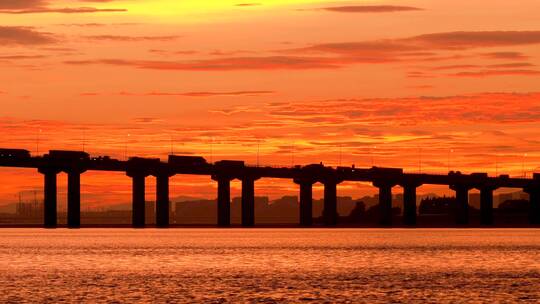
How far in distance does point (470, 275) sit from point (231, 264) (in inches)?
1242

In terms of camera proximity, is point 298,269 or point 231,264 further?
point 231,264

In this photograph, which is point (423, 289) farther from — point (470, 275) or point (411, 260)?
point (411, 260)

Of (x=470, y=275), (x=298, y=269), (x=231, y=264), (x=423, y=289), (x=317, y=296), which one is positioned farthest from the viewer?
(x=231, y=264)

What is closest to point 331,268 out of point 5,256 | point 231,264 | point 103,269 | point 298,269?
point 298,269

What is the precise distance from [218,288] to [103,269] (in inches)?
1156

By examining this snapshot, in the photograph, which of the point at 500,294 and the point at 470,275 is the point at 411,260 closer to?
the point at 470,275

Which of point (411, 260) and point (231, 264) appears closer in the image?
point (231, 264)

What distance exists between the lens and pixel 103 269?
120 meters

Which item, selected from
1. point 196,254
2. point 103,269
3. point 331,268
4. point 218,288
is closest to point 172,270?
point 103,269

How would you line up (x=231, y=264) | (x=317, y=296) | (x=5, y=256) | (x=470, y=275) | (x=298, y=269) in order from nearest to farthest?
(x=317, y=296), (x=470, y=275), (x=298, y=269), (x=231, y=264), (x=5, y=256)

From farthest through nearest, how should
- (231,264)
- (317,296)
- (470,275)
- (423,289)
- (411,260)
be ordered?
1. (411,260)
2. (231,264)
3. (470,275)
4. (423,289)
5. (317,296)

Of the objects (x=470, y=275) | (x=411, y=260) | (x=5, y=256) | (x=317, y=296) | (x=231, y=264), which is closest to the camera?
(x=317, y=296)

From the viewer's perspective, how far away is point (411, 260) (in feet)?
467

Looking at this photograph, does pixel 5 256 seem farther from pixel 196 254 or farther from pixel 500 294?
pixel 500 294
